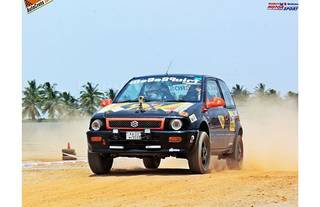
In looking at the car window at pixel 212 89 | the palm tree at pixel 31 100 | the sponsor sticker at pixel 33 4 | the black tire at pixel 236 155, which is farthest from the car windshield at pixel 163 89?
the sponsor sticker at pixel 33 4

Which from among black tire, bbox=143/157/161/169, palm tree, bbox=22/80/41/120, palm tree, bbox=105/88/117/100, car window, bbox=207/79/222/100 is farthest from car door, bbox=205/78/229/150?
palm tree, bbox=22/80/41/120

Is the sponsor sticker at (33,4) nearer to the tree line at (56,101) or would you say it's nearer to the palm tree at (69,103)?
the tree line at (56,101)

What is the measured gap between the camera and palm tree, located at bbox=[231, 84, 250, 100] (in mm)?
13578

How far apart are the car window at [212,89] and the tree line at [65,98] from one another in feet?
0.70

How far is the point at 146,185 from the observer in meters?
13.1

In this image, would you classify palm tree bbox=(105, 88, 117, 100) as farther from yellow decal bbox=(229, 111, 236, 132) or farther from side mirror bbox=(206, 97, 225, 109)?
yellow decal bbox=(229, 111, 236, 132)

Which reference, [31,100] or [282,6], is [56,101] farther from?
[282,6]

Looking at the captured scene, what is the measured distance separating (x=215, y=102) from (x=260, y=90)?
0.82 m

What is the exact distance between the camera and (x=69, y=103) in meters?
13.5

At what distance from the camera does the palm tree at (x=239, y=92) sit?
1358cm

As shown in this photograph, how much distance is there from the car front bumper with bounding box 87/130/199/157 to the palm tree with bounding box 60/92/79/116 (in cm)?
34
